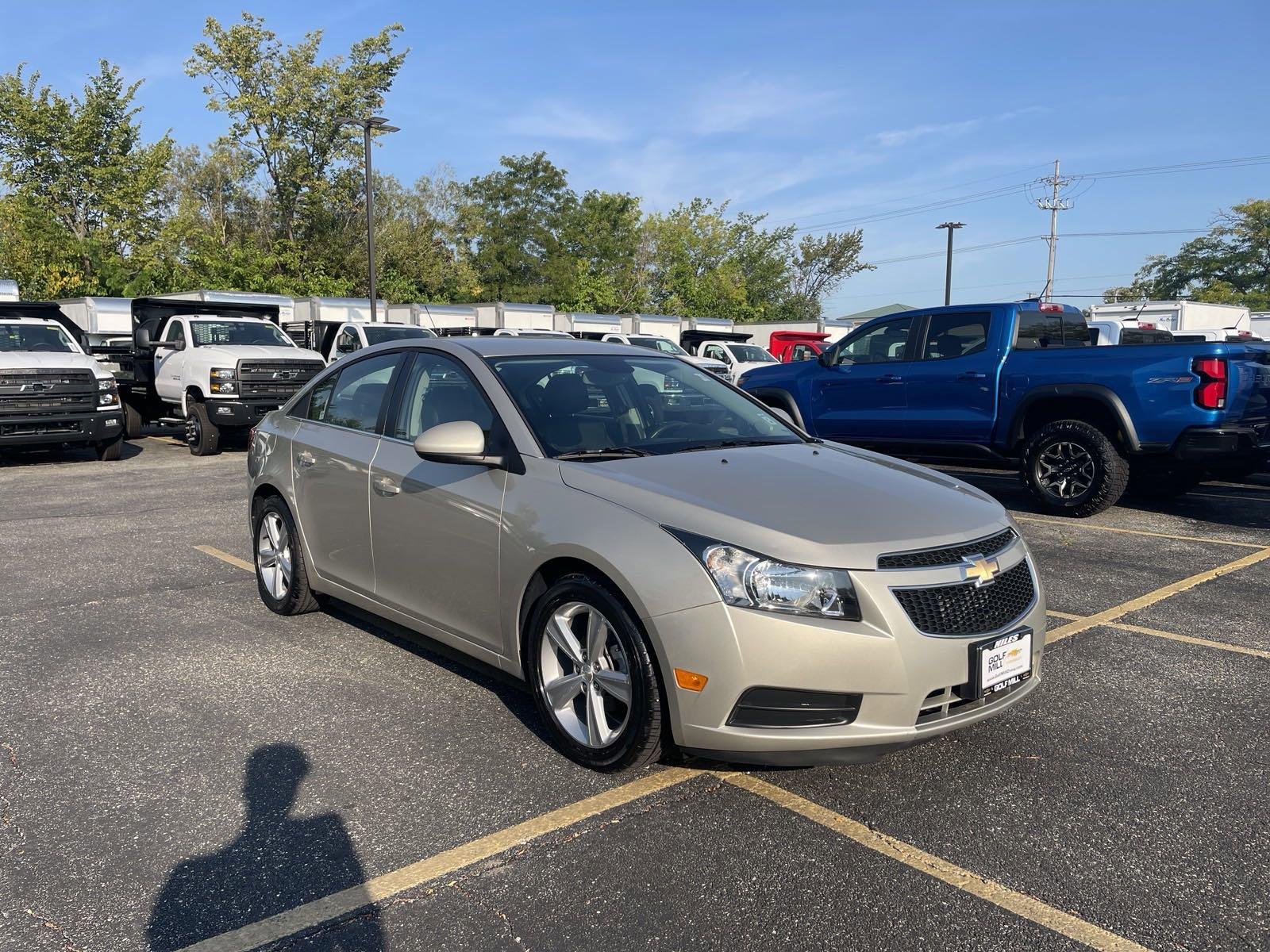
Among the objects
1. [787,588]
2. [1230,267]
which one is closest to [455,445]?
[787,588]

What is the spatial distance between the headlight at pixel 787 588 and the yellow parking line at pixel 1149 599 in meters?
2.39

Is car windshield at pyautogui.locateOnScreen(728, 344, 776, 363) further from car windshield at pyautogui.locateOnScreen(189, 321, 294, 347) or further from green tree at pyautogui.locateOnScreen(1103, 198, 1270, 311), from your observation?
Answer: green tree at pyautogui.locateOnScreen(1103, 198, 1270, 311)

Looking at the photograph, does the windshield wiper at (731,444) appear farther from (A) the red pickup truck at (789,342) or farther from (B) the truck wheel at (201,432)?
(A) the red pickup truck at (789,342)

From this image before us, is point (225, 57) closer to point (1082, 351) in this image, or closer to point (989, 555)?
point (1082, 351)

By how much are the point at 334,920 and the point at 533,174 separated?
5956 centimetres

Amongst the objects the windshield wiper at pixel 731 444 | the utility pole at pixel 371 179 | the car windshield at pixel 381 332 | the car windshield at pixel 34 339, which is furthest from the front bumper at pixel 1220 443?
the utility pole at pixel 371 179

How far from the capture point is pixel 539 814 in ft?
11.2

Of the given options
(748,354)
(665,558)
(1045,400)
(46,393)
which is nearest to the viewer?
(665,558)

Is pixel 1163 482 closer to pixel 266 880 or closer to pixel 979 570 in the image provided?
pixel 979 570

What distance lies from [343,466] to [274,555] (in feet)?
3.64

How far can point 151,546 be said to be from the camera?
7852 mm

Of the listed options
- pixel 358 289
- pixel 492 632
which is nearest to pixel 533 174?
pixel 358 289

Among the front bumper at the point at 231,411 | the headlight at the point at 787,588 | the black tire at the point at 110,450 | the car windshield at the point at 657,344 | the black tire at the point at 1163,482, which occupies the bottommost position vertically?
the black tire at the point at 110,450

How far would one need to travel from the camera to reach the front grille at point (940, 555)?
131 inches
